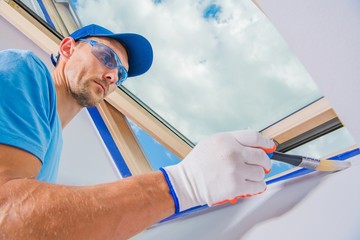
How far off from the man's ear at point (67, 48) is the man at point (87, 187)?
0.57m

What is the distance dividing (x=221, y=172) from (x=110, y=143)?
1.66 m

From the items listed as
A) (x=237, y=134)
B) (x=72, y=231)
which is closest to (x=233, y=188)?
(x=237, y=134)

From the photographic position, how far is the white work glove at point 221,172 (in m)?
0.64

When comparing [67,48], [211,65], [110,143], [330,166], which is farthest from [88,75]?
[330,166]

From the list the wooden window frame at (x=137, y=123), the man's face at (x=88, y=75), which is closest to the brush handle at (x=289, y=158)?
the wooden window frame at (x=137, y=123)

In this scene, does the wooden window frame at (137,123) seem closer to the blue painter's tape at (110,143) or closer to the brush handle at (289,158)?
the blue painter's tape at (110,143)

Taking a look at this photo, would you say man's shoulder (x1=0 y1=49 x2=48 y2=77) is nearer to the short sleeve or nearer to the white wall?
the short sleeve

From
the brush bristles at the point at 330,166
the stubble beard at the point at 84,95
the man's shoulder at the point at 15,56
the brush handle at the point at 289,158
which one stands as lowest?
the brush bristles at the point at 330,166

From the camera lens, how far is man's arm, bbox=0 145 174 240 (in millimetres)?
444

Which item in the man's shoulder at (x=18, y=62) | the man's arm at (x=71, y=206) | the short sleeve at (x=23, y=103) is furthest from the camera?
the man's shoulder at (x=18, y=62)

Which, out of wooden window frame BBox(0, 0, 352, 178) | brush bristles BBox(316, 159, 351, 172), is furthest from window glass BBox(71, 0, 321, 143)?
brush bristles BBox(316, 159, 351, 172)

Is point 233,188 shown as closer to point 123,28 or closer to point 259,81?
point 259,81

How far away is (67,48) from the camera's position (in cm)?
144

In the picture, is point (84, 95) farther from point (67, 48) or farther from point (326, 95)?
point (326, 95)
